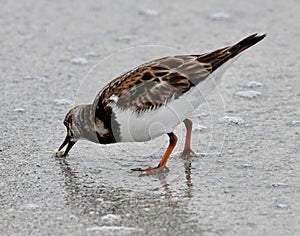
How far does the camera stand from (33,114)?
5.05m

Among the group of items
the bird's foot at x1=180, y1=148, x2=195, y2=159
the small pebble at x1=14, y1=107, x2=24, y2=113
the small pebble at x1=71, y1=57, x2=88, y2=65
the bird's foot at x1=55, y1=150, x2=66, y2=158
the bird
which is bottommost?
the small pebble at x1=14, y1=107, x2=24, y2=113

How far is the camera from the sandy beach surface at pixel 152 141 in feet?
11.9

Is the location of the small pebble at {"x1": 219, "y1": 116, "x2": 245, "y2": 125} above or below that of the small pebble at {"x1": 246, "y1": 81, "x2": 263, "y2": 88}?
below

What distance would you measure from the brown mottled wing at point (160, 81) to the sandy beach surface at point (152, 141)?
453 millimetres

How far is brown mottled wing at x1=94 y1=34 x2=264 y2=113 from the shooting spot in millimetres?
4039

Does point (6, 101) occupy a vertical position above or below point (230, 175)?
below

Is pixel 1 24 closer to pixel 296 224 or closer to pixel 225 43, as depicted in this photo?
pixel 225 43

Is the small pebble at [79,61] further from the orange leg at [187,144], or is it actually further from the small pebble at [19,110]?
the orange leg at [187,144]

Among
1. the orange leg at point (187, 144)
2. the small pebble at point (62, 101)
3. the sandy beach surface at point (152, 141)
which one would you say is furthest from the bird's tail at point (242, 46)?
the small pebble at point (62, 101)

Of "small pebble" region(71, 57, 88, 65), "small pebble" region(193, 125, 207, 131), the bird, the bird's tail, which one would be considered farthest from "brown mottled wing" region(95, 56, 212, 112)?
"small pebble" region(71, 57, 88, 65)

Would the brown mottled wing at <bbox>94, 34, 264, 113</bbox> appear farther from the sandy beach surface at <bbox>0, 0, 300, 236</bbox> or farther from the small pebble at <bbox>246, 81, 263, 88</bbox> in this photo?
the small pebble at <bbox>246, 81, 263, 88</bbox>

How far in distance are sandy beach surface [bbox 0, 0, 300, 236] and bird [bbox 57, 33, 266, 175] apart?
0.84ft

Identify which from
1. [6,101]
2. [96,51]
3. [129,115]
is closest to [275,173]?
[129,115]

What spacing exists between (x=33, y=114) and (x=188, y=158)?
1267 mm
